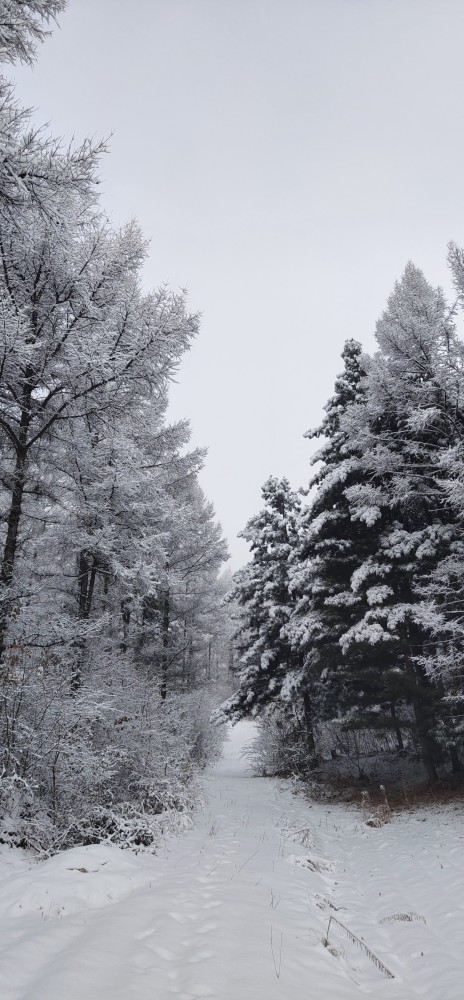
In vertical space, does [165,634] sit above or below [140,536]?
below

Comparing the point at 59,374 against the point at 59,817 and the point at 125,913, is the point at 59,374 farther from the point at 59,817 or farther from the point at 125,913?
the point at 125,913

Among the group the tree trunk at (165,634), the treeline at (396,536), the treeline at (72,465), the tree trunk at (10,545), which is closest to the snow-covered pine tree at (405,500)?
the treeline at (396,536)

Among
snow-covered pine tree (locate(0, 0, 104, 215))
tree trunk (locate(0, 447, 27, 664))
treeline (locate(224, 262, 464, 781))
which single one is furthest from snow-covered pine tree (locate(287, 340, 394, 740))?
snow-covered pine tree (locate(0, 0, 104, 215))

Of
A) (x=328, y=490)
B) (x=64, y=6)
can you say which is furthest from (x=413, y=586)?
(x=64, y=6)

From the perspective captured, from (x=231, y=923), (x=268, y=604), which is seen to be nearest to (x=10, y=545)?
(x=231, y=923)

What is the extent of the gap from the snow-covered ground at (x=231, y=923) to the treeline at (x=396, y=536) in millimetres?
3664

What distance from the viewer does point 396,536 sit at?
11852 millimetres

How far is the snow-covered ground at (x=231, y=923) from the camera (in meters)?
3.13

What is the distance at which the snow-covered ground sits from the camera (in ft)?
10.3

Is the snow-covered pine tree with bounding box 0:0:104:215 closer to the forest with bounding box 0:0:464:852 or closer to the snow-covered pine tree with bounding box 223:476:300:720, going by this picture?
the forest with bounding box 0:0:464:852

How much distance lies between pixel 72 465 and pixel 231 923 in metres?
7.23

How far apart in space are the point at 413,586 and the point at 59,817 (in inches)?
354

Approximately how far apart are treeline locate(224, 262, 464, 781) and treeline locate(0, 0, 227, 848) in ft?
14.7

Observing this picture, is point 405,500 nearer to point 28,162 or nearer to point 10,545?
point 10,545
